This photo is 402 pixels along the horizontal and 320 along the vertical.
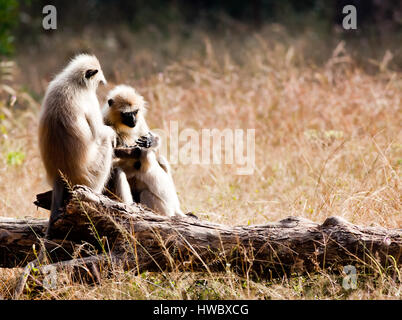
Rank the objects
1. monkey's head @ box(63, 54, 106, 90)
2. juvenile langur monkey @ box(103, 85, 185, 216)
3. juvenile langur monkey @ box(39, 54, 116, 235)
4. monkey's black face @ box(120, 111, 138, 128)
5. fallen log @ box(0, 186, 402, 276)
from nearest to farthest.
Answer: fallen log @ box(0, 186, 402, 276) → juvenile langur monkey @ box(39, 54, 116, 235) → monkey's head @ box(63, 54, 106, 90) → juvenile langur monkey @ box(103, 85, 185, 216) → monkey's black face @ box(120, 111, 138, 128)

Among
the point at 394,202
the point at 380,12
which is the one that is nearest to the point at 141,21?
the point at 380,12

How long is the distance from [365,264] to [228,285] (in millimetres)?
894

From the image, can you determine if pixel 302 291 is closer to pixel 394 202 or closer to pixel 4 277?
pixel 394 202

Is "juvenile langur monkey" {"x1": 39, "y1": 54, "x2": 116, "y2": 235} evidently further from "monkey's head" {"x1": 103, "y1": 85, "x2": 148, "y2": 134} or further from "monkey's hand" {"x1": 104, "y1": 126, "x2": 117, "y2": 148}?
"monkey's head" {"x1": 103, "y1": 85, "x2": 148, "y2": 134}

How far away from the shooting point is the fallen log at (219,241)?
352cm

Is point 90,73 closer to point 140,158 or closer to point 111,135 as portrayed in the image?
point 111,135

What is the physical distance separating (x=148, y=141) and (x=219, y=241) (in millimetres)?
1376

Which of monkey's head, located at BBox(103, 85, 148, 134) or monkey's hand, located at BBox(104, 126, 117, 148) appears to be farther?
monkey's head, located at BBox(103, 85, 148, 134)

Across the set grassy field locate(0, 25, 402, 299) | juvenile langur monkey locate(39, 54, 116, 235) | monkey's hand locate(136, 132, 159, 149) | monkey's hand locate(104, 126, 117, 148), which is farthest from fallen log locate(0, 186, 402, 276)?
monkey's hand locate(136, 132, 159, 149)

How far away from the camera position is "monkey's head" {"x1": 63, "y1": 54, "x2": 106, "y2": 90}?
14.1 ft

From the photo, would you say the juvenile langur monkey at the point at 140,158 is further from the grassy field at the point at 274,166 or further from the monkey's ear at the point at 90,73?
the grassy field at the point at 274,166

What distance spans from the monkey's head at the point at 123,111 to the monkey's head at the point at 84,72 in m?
0.27

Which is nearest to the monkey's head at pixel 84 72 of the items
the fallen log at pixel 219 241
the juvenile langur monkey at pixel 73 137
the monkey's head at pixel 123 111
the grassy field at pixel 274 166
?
the juvenile langur monkey at pixel 73 137
